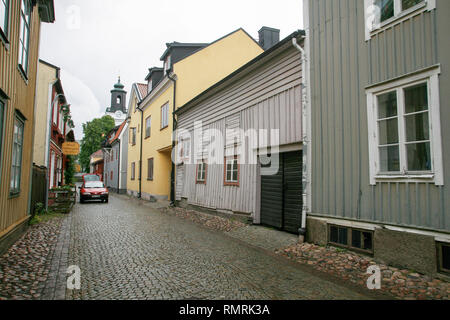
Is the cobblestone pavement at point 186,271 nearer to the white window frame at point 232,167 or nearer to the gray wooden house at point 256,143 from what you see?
the gray wooden house at point 256,143

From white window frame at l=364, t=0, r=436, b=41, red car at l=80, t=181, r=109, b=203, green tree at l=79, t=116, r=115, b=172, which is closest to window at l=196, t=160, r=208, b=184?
white window frame at l=364, t=0, r=436, b=41

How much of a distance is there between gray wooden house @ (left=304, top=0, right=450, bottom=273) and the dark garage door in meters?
0.65

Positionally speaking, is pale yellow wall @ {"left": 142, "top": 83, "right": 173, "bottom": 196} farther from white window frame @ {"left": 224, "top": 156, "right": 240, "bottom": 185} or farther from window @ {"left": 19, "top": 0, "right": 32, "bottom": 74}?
window @ {"left": 19, "top": 0, "right": 32, "bottom": 74}

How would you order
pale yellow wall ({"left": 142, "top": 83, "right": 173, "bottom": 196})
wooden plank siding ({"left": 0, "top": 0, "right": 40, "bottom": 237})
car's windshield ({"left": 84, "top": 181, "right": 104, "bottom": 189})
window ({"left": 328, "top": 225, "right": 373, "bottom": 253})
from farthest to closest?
car's windshield ({"left": 84, "top": 181, "right": 104, "bottom": 189}) → pale yellow wall ({"left": 142, "top": 83, "right": 173, "bottom": 196}) → wooden plank siding ({"left": 0, "top": 0, "right": 40, "bottom": 237}) → window ({"left": 328, "top": 225, "right": 373, "bottom": 253})

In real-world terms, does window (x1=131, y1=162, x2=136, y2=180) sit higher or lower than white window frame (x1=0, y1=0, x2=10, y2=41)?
lower

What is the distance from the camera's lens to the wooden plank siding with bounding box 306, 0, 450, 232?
4414 millimetres

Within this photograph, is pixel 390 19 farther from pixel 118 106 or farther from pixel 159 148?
pixel 118 106

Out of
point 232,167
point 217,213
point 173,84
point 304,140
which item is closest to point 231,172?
point 232,167

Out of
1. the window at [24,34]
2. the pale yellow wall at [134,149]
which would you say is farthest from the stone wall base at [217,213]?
the pale yellow wall at [134,149]

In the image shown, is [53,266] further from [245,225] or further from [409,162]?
[409,162]

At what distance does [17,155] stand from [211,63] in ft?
37.3

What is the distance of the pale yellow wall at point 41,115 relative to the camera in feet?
48.3
